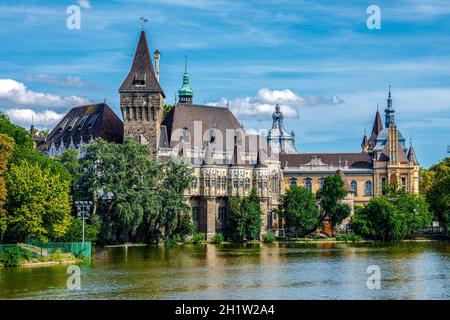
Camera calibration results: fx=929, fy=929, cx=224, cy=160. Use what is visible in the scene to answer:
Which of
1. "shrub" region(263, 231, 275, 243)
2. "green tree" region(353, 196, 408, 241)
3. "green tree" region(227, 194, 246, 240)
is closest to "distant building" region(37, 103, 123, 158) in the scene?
"green tree" region(227, 194, 246, 240)

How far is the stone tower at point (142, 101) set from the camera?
103438 millimetres

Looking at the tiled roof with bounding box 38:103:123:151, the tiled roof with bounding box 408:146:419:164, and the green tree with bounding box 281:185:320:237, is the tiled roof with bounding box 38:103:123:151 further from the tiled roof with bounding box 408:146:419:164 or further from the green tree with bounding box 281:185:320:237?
the tiled roof with bounding box 408:146:419:164

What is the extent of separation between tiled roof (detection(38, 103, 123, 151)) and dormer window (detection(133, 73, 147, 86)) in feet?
25.7

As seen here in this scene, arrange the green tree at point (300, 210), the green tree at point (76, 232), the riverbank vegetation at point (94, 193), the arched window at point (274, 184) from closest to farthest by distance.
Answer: the riverbank vegetation at point (94, 193), the green tree at point (76, 232), the green tree at point (300, 210), the arched window at point (274, 184)

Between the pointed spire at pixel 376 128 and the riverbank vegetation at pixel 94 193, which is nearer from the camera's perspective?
the riverbank vegetation at pixel 94 193

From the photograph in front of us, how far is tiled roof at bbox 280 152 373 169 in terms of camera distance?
434 ft

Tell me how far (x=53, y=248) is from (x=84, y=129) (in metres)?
47.7

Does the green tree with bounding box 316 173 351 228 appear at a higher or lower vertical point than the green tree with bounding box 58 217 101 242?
higher

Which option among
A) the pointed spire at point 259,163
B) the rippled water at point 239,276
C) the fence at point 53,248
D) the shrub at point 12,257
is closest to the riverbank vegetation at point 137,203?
the fence at point 53,248

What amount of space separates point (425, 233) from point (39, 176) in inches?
2419

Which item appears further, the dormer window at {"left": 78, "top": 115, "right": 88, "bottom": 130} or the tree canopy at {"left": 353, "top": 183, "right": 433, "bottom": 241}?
the dormer window at {"left": 78, "top": 115, "right": 88, "bottom": 130}

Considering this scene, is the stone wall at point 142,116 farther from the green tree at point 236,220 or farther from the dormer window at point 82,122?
the green tree at point 236,220

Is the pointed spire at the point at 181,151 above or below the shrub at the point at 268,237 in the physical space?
above

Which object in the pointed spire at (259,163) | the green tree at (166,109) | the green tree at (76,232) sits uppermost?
the green tree at (166,109)
